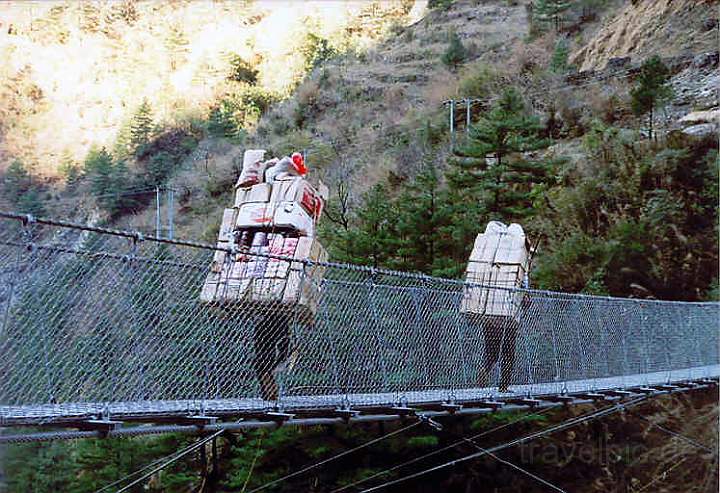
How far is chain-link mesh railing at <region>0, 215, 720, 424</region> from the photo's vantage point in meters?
2.85

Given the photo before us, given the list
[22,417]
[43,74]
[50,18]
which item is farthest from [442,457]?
[50,18]

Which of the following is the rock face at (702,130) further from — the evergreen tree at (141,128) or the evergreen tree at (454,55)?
the evergreen tree at (141,128)

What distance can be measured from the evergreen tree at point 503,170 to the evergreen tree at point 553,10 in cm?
927

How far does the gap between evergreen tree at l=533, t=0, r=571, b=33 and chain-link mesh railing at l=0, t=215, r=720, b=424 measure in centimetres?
1245

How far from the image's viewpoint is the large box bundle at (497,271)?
4438 millimetres

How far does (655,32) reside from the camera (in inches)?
534

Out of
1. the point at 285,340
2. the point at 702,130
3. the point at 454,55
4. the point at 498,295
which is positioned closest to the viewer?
the point at 285,340

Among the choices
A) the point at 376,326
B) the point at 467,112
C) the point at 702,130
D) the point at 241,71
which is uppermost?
the point at 241,71

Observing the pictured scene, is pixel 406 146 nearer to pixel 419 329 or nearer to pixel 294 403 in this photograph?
pixel 419 329

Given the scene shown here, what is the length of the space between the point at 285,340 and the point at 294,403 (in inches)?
22.5

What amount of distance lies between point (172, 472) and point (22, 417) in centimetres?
583

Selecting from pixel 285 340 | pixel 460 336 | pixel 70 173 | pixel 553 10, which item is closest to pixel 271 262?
pixel 285 340

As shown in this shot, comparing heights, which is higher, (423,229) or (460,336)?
(423,229)

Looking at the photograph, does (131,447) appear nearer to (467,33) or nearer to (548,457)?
(548,457)
